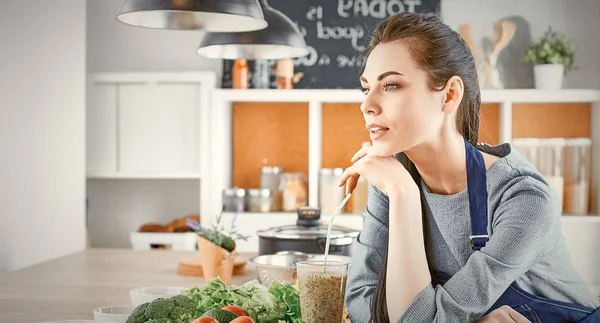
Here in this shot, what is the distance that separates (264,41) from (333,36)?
2.25 metres

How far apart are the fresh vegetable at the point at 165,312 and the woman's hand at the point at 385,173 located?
549 mm

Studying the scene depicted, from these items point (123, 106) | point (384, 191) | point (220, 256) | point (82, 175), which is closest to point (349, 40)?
point (123, 106)

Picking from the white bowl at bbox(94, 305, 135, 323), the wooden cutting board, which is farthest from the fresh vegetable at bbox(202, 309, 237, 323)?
the wooden cutting board

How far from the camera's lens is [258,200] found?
488 cm

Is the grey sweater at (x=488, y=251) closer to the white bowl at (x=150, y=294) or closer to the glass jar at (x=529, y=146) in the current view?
the white bowl at (x=150, y=294)

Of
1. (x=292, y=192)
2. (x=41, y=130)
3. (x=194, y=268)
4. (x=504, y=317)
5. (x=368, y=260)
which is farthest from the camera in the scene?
(x=292, y=192)

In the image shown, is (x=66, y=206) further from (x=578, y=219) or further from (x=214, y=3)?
(x=578, y=219)

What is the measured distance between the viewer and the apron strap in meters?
1.69

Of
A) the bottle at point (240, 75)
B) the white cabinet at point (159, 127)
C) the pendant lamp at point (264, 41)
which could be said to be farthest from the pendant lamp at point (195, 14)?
the white cabinet at point (159, 127)

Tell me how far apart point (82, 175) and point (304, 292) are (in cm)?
349

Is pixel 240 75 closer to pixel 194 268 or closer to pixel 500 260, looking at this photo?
pixel 194 268

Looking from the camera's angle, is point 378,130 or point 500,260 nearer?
point 500,260

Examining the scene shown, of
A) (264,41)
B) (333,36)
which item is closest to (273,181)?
(333,36)

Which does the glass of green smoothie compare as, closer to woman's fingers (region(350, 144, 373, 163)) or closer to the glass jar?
woman's fingers (region(350, 144, 373, 163))
